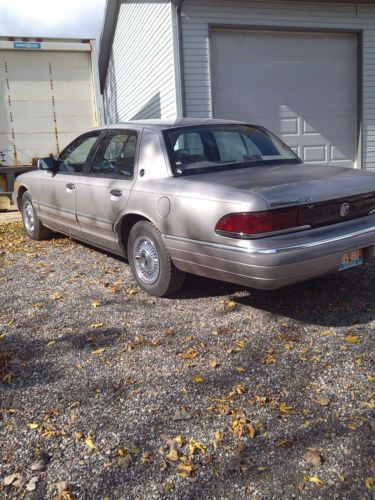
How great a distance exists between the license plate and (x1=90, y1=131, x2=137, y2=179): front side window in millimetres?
2054

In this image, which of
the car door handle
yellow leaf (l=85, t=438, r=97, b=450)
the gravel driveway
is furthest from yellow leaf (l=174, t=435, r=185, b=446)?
the car door handle

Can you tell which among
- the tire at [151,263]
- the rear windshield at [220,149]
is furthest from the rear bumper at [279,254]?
the rear windshield at [220,149]

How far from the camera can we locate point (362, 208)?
4027 millimetres

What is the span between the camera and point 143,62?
11.7 m

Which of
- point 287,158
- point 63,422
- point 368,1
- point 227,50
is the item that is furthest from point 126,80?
point 63,422

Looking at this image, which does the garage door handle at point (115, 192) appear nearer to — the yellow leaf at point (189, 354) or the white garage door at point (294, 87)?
the yellow leaf at point (189, 354)

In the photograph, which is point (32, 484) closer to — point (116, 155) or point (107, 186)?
point (107, 186)

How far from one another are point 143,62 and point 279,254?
376 inches

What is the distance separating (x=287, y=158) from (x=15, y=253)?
12.4ft

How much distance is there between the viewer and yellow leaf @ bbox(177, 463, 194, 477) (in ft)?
7.40

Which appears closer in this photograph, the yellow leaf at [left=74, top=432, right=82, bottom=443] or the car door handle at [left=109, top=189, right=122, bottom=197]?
the yellow leaf at [left=74, top=432, right=82, bottom=443]

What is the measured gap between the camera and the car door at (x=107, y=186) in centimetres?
473

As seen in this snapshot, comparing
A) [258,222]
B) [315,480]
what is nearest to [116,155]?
[258,222]

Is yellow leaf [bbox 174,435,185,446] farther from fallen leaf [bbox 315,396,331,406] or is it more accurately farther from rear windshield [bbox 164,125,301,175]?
rear windshield [bbox 164,125,301,175]
